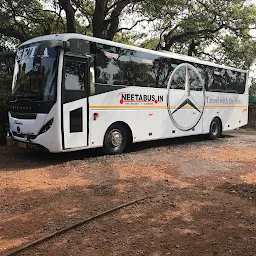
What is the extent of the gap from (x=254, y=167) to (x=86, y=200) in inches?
184

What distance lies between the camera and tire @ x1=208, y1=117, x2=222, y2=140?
13625 millimetres

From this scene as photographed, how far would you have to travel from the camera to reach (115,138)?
9.46 meters

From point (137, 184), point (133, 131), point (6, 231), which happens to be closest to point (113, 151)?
point (133, 131)

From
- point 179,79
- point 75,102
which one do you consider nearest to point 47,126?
point 75,102

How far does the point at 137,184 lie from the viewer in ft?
21.1

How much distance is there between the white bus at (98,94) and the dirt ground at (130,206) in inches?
29.9

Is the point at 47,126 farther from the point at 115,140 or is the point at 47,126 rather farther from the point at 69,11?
the point at 69,11

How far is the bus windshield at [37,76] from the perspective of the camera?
7.83 m

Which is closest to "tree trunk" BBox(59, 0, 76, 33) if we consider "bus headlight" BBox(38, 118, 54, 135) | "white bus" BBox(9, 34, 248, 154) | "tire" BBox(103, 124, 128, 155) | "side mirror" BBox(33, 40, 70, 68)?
"white bus" BBox(9, 34, 248, 154)

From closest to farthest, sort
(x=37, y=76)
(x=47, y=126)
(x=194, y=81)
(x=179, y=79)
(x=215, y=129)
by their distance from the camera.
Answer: (x=47, y=126), (x=37, y=76), (x=179, y=79), (x=194, y=81), (x=215, y=129)

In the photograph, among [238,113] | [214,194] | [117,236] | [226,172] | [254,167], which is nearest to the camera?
[117,236]

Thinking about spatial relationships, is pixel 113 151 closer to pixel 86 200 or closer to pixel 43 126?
pixel 43 126

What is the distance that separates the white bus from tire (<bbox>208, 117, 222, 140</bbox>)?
48.7 inches

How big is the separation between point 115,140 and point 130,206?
175 inches
